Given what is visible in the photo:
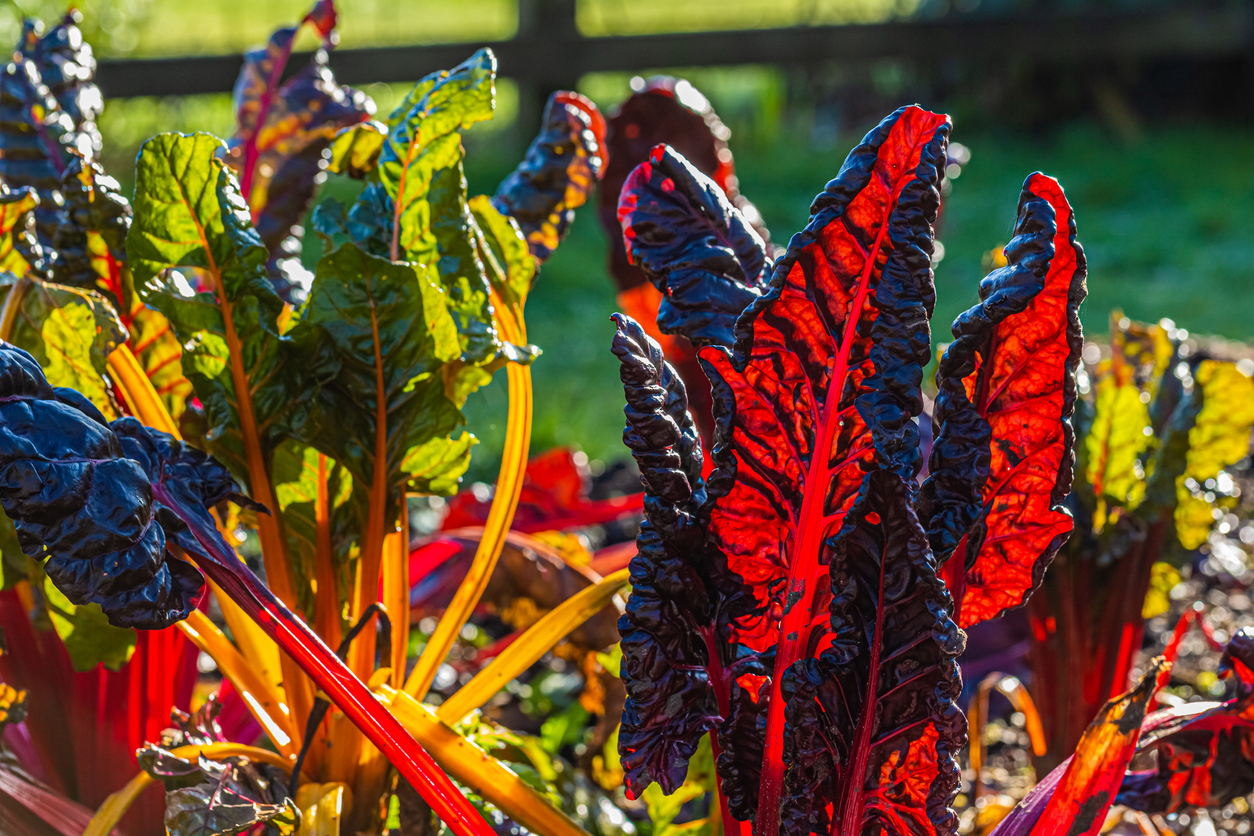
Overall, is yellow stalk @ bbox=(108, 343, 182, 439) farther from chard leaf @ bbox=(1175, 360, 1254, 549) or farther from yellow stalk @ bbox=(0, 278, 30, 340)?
chard leaf @ bbox=(1175, 360, 1254, 549)

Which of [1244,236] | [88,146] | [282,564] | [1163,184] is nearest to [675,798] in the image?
[282,564]

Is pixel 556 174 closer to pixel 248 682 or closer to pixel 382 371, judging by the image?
pixel 382 371

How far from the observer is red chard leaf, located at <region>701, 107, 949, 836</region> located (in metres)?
0.69

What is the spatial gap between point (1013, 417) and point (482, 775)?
468 mm

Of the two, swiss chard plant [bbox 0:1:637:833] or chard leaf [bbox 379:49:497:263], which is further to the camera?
chard leaf [bbox 379:49:497:263]

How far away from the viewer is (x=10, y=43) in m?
4.23

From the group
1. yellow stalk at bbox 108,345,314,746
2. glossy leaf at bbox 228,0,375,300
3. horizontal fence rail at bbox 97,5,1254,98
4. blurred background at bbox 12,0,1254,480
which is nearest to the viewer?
yellow stalk at bbox 108,345,314,746

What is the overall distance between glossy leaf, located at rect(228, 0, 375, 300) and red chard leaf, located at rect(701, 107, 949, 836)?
674 millimetres

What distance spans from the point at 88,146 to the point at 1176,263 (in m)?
3.99

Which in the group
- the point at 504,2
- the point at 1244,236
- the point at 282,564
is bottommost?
the point at 282,564

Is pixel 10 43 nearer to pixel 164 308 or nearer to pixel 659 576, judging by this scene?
pixel 164 308

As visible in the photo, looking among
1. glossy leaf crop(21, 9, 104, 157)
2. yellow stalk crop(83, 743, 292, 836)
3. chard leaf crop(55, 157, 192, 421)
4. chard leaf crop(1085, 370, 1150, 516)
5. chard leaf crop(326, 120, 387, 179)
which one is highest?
glossy leaf crop(21, 9, 104, 157)

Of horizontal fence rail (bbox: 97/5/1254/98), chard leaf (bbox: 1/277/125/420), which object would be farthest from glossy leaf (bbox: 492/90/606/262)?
horizontal fence rail (bbox: 97/5/1254/98)

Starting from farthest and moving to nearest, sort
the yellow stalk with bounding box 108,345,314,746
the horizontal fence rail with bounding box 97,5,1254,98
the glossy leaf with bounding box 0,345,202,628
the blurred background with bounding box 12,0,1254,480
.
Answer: the horizontal fence rail with bounding box 97,5,1254,98 → the blurred background with bounding box 12,0,1254,480 → the yellow stalk with bounding box 108,345,314,746 → the glossy leaf with bounding box 0,345,202,628
